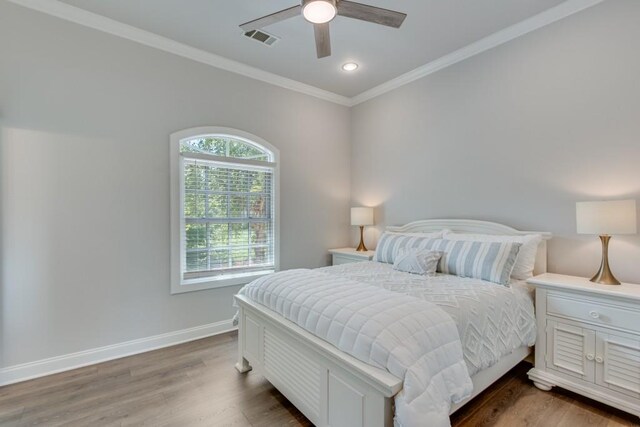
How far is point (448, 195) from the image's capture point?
3564 millimetres

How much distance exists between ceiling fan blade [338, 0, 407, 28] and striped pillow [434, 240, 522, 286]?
1.94 m

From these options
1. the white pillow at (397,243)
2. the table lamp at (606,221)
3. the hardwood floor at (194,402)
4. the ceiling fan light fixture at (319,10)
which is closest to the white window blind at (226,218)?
the hardwood floor at (194,402)

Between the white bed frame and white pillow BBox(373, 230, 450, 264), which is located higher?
white pillow BBox(373, 230, 450, 264)

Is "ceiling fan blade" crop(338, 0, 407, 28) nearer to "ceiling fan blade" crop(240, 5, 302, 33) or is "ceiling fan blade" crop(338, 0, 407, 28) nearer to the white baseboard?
"ceiling fan blade" crop(240, 5, 302, 33)

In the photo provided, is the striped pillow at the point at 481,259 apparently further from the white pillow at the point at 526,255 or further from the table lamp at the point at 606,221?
the table lamp at the point at 606,221

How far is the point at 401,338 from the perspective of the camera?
1.50 metres

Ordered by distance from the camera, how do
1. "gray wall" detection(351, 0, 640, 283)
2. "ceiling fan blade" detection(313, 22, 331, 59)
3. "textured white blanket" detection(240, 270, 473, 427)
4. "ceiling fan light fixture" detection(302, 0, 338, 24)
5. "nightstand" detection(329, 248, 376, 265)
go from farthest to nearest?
"nightstand" detection(329, 248, 376, 265) → "gray wall" detection(351, 0, 640, 283) → "ceiling fan blade" detection(313, 22, 331, 59) → "ceiling fan light fixture" detection(302, 0, 338, 24) → "textured white blanket" detection(240, 270, 473, 427)

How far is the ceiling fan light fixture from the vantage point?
1946 mm

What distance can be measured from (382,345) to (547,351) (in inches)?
70.2

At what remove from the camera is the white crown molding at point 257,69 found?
2.61 metres

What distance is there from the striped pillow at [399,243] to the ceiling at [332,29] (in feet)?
6.75

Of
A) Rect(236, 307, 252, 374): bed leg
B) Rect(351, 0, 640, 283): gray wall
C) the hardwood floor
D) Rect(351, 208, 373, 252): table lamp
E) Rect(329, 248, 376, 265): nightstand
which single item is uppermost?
Rect(351, 0, 640, 283): gray wall

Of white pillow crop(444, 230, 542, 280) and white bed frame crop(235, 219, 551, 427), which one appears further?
white pillow crop(444, 230, 542, 280)

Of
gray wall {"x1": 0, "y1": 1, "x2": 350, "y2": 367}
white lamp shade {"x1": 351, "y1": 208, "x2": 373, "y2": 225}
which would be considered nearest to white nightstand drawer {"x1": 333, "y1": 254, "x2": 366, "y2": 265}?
white lamp shade {"x1": 351, "y1": 208, "x2": 373, "y2": 225}
